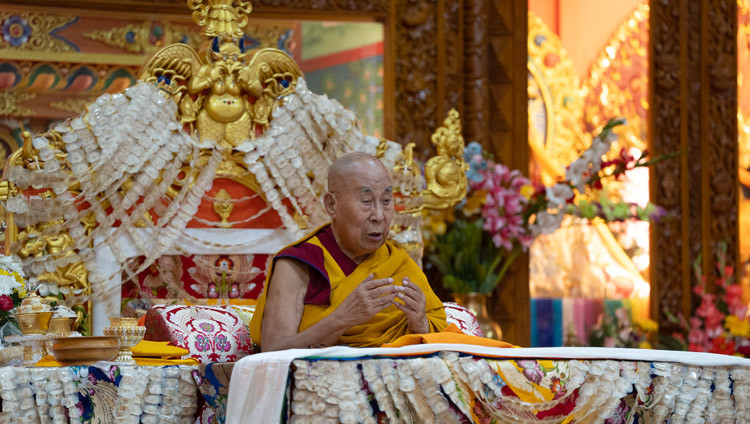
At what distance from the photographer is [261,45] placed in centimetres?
544

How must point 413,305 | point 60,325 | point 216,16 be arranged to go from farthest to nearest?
point 216,16 < point 60,325 < point 413,305

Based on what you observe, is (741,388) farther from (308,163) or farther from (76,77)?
(76,77)

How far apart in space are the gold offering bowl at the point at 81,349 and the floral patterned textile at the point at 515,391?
2.64ft

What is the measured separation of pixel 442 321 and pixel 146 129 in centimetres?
144

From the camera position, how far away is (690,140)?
217 inches

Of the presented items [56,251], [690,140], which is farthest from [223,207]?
[690,140]

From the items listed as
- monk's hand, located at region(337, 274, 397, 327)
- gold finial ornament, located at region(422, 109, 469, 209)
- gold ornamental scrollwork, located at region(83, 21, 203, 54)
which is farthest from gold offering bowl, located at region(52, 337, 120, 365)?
gold ornamental scrollwork, located at region(83, 21, 203, 54)

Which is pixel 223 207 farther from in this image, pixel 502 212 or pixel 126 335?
pixel 502 212

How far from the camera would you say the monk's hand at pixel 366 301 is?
276cm

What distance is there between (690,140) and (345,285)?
3.05 meters

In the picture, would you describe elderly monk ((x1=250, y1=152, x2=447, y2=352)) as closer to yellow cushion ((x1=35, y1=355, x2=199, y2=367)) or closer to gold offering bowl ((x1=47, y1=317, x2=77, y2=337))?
yellow cushion ((x1=35, y1=355, x2=199, y2=367))

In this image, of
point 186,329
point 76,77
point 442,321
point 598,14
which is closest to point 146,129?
point 186,329

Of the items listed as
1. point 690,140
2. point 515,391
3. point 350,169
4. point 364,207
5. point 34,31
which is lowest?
point 515,391

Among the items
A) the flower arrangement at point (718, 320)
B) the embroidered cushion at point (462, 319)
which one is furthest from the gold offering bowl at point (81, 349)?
the flower arrangement at point (718, 320)
